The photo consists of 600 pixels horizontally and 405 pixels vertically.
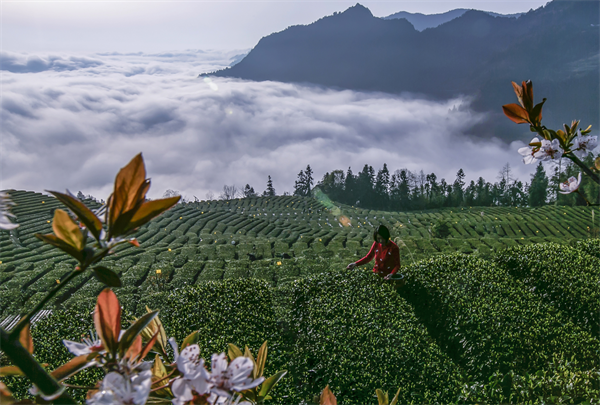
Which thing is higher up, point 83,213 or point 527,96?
point 527,96

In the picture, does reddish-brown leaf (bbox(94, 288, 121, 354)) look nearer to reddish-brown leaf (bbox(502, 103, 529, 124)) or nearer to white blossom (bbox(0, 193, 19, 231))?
white blossom (bbox(0, 193, 19, 231))

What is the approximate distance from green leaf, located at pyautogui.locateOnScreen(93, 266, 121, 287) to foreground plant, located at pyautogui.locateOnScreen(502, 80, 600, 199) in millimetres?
1210

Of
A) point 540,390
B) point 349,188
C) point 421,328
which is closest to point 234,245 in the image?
point 421,328

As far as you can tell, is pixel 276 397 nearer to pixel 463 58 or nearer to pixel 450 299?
pixel 450 299

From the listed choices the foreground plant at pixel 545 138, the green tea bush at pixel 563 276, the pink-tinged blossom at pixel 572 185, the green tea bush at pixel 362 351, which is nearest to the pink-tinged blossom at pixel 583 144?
the foreground plant at pixel 545 138

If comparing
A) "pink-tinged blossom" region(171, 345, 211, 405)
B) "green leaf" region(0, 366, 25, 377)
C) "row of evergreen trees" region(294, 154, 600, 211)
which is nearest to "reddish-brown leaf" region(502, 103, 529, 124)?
"pink-tinged blossom" region(171, 345, 211, 405)

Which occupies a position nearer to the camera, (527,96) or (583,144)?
(527,96)

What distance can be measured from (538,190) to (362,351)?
51.3 metres

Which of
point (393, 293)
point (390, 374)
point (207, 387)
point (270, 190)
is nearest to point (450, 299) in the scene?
point (393, 293)

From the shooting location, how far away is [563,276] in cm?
450

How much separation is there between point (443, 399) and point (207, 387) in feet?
9.67

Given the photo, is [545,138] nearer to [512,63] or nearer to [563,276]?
[563,276]

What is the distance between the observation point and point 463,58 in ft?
630

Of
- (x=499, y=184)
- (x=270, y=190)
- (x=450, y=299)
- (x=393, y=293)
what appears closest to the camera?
(x=450, y=299)
